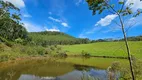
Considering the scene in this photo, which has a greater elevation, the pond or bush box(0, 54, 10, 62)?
bush box(0, 54, 10, 62)

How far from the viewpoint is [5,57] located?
33344mm

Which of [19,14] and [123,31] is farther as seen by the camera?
[19,14]

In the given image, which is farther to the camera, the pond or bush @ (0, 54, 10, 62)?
bush @ (0, 54, 10, 62)

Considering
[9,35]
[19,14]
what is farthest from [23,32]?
[19,14]

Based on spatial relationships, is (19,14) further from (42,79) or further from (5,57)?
(42,79)

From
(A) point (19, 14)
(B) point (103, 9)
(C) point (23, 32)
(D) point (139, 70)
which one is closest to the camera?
(B) point (103, 9)

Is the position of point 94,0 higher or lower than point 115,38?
higher

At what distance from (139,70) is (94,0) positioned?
32.6 ft

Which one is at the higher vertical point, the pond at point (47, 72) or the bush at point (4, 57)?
the bush at point (4, 57)

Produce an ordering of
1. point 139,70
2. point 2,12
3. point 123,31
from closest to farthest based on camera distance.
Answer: point 123,31
point 139,70
point 2,12

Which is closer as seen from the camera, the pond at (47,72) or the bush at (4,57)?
the pond at (47,72)

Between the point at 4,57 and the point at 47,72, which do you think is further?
the point at 4,57

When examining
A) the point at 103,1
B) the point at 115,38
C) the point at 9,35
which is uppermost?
the point at 9,35

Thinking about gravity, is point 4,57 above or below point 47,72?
above
